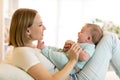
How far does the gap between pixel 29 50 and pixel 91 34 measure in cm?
51

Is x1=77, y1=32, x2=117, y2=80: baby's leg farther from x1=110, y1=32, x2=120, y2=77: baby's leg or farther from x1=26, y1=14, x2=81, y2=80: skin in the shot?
x1=26, y1=14, x2=81, y2=80: skin

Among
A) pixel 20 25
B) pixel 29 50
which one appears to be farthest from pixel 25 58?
pixel 20 25

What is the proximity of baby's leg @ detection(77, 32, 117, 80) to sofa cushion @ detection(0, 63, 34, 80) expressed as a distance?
1.34ft

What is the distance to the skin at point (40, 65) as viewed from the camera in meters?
1.25

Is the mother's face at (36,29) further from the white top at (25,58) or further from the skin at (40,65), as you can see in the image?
the white top at (25,58)

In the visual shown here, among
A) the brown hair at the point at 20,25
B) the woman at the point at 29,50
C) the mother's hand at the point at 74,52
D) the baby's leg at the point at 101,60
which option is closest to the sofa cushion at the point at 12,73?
the woman at the point at 29,50

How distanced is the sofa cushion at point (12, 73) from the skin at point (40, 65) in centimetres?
4

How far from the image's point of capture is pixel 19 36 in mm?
1373

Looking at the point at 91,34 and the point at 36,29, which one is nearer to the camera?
the point at 36,29

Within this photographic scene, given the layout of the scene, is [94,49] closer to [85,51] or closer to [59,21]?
[85,51]

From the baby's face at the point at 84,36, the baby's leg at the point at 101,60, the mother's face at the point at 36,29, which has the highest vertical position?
the mother's face at the point at 36,29

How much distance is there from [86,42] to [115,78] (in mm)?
616

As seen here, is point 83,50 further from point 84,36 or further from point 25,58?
point 25,58

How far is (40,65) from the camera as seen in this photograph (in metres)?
1.28
